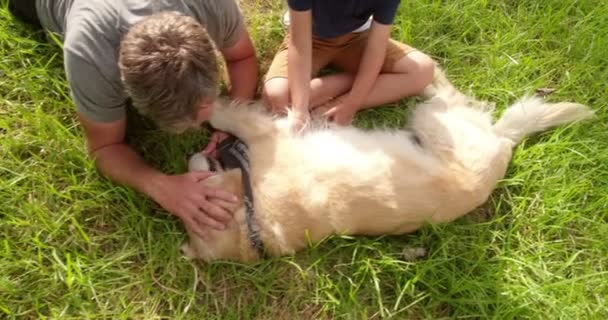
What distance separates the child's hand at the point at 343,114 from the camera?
216 cm

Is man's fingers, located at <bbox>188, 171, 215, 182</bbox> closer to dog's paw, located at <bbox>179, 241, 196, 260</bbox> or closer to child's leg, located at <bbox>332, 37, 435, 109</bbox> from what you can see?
dog's paw, located at <bbox>179, 241, 196, 260</bbox>

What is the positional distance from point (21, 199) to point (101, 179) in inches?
12.1

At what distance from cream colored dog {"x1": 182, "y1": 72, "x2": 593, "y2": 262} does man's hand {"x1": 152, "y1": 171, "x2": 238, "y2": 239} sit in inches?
2.1

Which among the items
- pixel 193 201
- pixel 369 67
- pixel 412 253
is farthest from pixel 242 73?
pixel 412 253

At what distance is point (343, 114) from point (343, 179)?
412 mm

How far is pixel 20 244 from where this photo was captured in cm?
191

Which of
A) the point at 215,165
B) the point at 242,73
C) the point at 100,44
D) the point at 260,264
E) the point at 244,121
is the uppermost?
the point at 100,44

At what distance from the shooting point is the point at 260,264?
6.39 feet

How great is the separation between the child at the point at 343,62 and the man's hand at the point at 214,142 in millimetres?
255

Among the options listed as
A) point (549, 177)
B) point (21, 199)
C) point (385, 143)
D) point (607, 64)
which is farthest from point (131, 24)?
point (607, 64)

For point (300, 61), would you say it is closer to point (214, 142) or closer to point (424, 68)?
point (214, 142)

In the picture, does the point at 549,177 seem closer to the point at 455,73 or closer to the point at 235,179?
the point at 455,73

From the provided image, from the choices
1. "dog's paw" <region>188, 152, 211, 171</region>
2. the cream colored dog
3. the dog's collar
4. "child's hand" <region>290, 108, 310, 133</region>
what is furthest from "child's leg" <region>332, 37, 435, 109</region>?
"dog's paw" <region>188, 152, 211, 171</region>

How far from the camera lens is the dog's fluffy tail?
2195 mm
